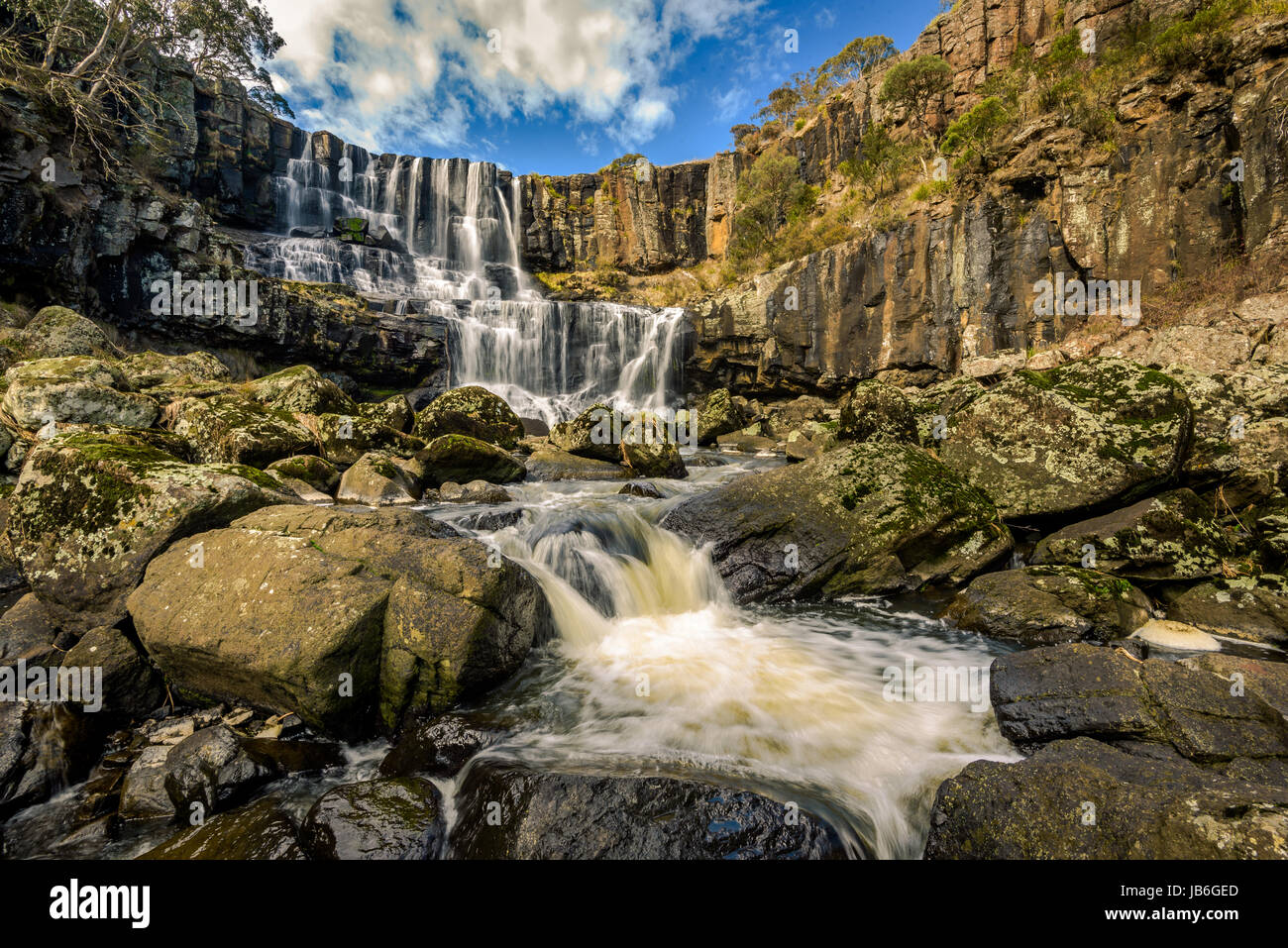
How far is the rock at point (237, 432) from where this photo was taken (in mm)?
9891

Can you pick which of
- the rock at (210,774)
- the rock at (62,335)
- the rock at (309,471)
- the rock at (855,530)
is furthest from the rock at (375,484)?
the rock at (62,335)

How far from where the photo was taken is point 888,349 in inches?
869

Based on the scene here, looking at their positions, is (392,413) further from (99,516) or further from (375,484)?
(99,516)

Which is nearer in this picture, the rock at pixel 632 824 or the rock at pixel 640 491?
the rock at pixel 632 824

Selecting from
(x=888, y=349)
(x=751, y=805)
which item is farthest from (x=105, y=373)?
(x=888, y=349)

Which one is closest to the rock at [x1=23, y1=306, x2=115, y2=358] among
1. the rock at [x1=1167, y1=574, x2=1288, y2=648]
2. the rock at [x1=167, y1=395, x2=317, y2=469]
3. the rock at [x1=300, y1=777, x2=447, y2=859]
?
the rock at [x1=167, y1=395, x2=317, y2=469]

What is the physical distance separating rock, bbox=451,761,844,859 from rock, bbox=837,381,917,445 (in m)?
9.91

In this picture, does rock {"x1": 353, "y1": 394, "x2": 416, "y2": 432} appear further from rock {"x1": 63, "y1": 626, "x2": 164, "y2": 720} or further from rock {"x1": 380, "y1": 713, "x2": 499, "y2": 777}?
rock {"x1": 380, "y1": 713, "x2": 499, "y2": 777}

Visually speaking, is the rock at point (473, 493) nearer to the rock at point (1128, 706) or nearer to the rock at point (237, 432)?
the rock at point (237, 432)

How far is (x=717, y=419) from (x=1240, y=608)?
1908 cm

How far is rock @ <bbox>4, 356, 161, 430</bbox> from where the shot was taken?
876cm

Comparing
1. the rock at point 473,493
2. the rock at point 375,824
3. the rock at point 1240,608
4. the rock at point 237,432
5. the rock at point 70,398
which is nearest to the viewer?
the rock at point 375,824

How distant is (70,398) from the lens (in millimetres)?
9023

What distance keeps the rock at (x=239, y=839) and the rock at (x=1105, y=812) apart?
401 cm
